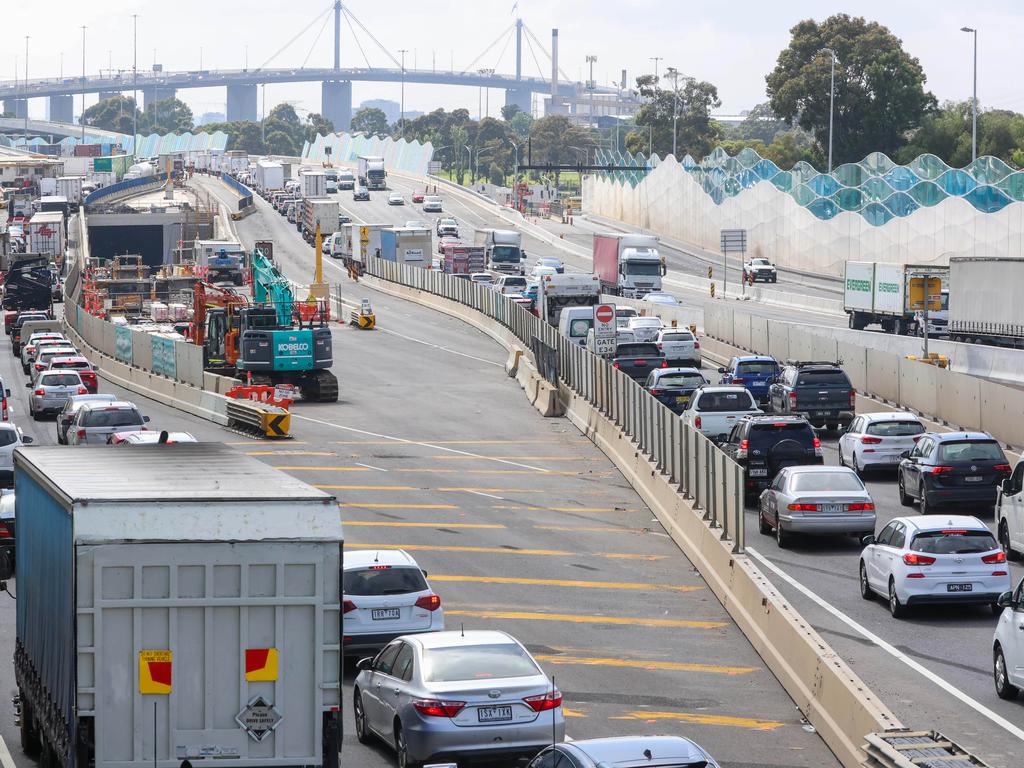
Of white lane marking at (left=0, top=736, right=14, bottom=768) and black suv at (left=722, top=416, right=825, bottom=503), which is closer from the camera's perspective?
white lane marking at (left=0, top=736, right=14, bottom=768)

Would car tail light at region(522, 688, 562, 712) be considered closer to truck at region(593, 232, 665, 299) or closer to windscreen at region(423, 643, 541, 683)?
windscreen at region(423, 643, 541, 683)

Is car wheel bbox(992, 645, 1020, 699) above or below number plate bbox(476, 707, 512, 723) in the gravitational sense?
below

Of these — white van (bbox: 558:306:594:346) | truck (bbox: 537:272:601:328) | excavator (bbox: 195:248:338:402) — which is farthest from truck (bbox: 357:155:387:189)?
white van (bbox: 558:306:594:346)

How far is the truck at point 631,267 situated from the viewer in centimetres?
8675

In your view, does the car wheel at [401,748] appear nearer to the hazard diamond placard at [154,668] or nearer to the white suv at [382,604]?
the hazard diamond placard at [154,668]

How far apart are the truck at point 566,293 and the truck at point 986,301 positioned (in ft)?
45.2

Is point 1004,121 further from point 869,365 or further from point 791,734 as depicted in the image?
point 791,734

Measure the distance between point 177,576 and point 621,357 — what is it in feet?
129

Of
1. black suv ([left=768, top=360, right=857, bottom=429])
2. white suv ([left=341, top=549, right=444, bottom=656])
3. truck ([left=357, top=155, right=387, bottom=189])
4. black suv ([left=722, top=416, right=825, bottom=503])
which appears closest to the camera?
white suv ([left=341, top=549, right=444, bottom=656])

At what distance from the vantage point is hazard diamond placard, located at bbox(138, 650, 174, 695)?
12656 mm

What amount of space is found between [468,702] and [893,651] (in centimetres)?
807

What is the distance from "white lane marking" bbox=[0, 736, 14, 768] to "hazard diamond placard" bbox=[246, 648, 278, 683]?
499 cm

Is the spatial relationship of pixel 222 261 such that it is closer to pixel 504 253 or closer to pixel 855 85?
pixel 504 253

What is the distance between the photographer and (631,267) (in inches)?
3428
